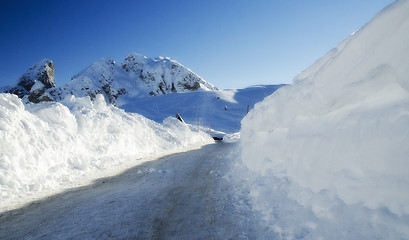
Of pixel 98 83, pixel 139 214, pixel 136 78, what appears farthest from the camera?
pixel 136 78

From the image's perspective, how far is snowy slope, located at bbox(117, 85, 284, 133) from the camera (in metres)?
52.9

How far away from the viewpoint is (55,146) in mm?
8797

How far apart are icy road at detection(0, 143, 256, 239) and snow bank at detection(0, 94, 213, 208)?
1.48m

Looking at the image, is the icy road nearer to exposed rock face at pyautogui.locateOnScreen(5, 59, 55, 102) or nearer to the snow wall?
the snow wall

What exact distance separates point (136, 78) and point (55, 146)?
538ft

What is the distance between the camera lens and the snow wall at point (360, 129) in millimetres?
2852

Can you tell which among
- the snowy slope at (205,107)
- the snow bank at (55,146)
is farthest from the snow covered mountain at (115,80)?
the snow bank at (55,146)

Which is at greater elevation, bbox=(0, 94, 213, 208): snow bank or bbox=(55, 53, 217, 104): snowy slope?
bbox=(55, 53, 217, 104): snowy slope

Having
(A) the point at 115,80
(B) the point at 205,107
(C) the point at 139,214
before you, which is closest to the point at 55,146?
(C) the point at 139,214

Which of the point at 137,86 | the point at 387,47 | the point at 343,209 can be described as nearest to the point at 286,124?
the point at 387,47

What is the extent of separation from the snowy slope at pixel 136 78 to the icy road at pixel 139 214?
128 metres

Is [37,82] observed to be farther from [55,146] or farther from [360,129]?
[360,129]

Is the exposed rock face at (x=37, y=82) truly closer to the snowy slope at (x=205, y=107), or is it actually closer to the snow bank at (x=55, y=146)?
the snowy slope at (x=205, y=107)

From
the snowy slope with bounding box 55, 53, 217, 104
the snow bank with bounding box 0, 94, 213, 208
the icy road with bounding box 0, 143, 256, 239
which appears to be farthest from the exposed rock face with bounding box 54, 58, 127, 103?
the icy road with bounding box 0, 143, 256, 239
